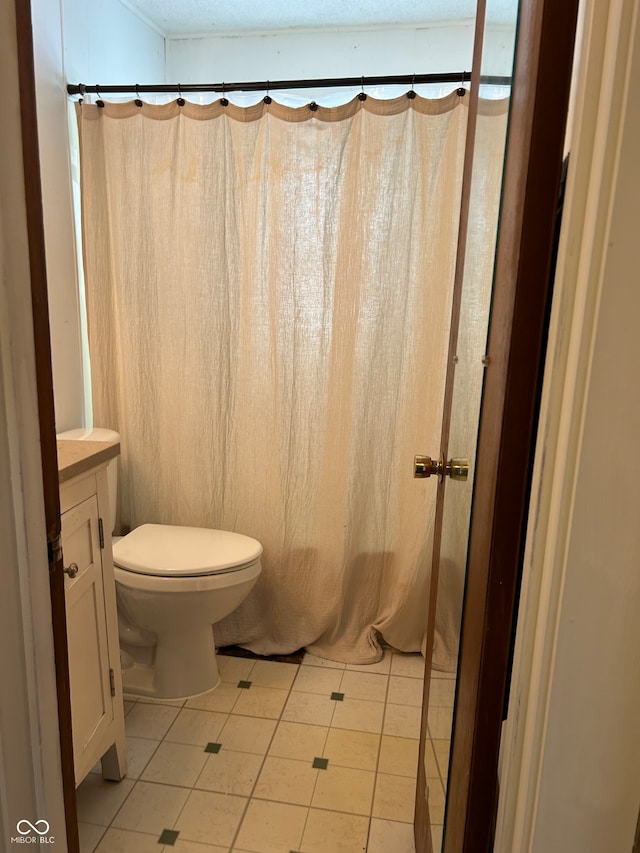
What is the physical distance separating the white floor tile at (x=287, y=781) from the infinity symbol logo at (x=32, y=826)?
835 mm

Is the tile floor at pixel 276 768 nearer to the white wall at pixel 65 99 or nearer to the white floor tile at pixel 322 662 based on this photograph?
the white floor tile at pixel 322 662

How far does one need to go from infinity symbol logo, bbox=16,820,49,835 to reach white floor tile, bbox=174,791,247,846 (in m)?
0.70

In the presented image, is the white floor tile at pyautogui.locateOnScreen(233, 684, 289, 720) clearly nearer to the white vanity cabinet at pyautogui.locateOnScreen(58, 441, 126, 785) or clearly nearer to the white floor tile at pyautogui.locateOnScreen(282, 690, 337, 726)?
the white floor tile at pyautogui.locateOnScreen(282, 690, 337, 726)

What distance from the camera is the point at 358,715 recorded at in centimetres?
199

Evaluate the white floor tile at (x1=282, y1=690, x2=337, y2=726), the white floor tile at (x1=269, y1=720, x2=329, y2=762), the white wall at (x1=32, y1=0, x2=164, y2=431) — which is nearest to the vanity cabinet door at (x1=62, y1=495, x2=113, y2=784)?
the white floor tile at (x1=269, y1=720, x2=329, y2=762)

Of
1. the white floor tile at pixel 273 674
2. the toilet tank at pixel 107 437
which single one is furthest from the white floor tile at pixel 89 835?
the toilet tank at pixel 107 437

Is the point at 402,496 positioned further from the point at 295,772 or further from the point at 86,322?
the point at 86,322

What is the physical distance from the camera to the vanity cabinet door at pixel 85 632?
1.39 meters

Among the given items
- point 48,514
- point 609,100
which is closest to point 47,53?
point 48,514

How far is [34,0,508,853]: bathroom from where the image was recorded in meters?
1.99

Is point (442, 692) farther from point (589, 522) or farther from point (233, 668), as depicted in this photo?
point (233, 668)

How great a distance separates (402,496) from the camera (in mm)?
2219

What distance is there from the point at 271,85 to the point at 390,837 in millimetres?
2134

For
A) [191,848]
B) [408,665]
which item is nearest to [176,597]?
[191,848]
